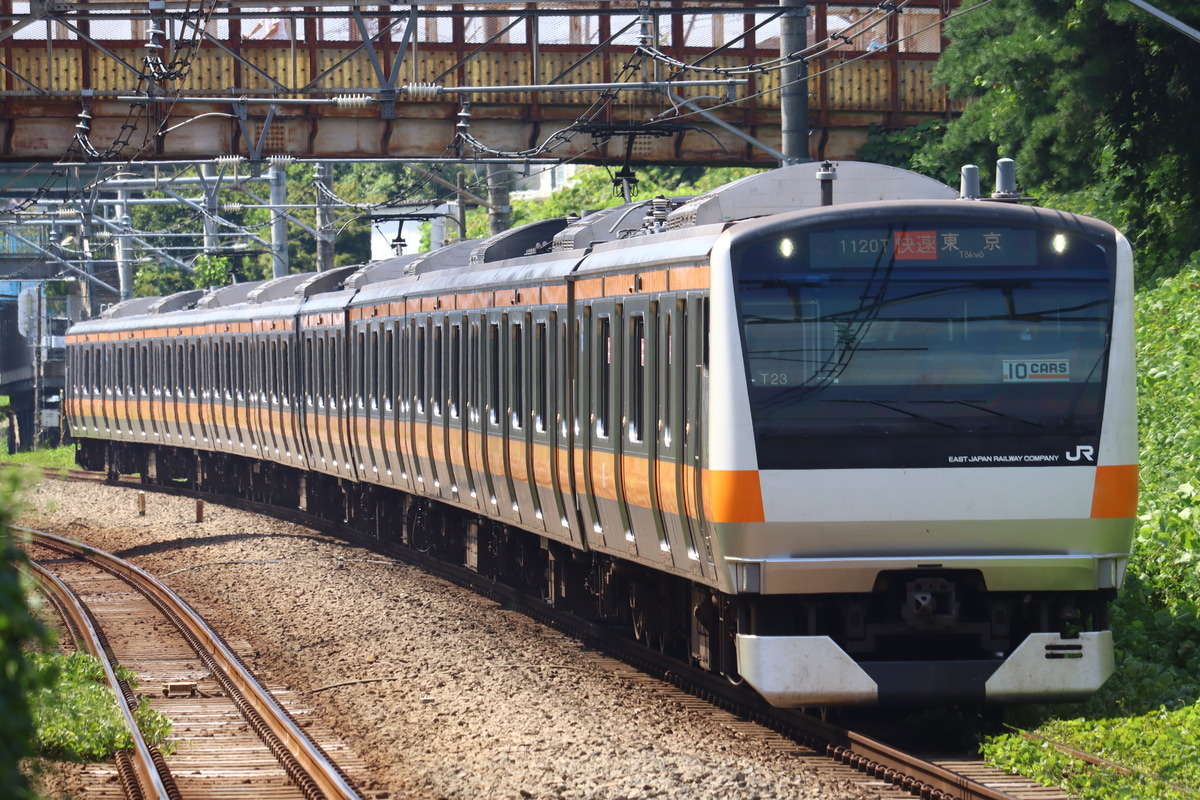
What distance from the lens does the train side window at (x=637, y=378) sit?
11.5 metres

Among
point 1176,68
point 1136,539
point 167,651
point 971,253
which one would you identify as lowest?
point 167,651

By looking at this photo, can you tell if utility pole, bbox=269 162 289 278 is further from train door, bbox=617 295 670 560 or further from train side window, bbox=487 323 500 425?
train door, bbox=617 295 670 560

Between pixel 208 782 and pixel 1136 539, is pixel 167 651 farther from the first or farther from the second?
pixel 1136 539

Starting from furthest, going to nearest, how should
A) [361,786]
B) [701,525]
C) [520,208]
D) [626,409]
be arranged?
[520,208], [626,409], [701,525], [361,786]

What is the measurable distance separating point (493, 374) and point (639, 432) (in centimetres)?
441

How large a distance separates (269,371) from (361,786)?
728 inches

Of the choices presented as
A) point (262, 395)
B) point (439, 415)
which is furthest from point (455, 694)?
point (262, 395)

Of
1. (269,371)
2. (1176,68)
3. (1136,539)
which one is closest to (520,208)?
(269,371)

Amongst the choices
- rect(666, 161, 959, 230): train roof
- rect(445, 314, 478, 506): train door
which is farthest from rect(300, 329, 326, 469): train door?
rect(666, 161, 959, 230): train roof

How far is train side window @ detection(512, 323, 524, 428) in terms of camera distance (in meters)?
14.8

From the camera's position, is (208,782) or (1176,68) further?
(1176,68)

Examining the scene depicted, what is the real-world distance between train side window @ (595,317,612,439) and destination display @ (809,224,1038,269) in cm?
288

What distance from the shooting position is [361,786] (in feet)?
31.3

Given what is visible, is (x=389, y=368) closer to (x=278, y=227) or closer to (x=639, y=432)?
(x=639, y=432)
